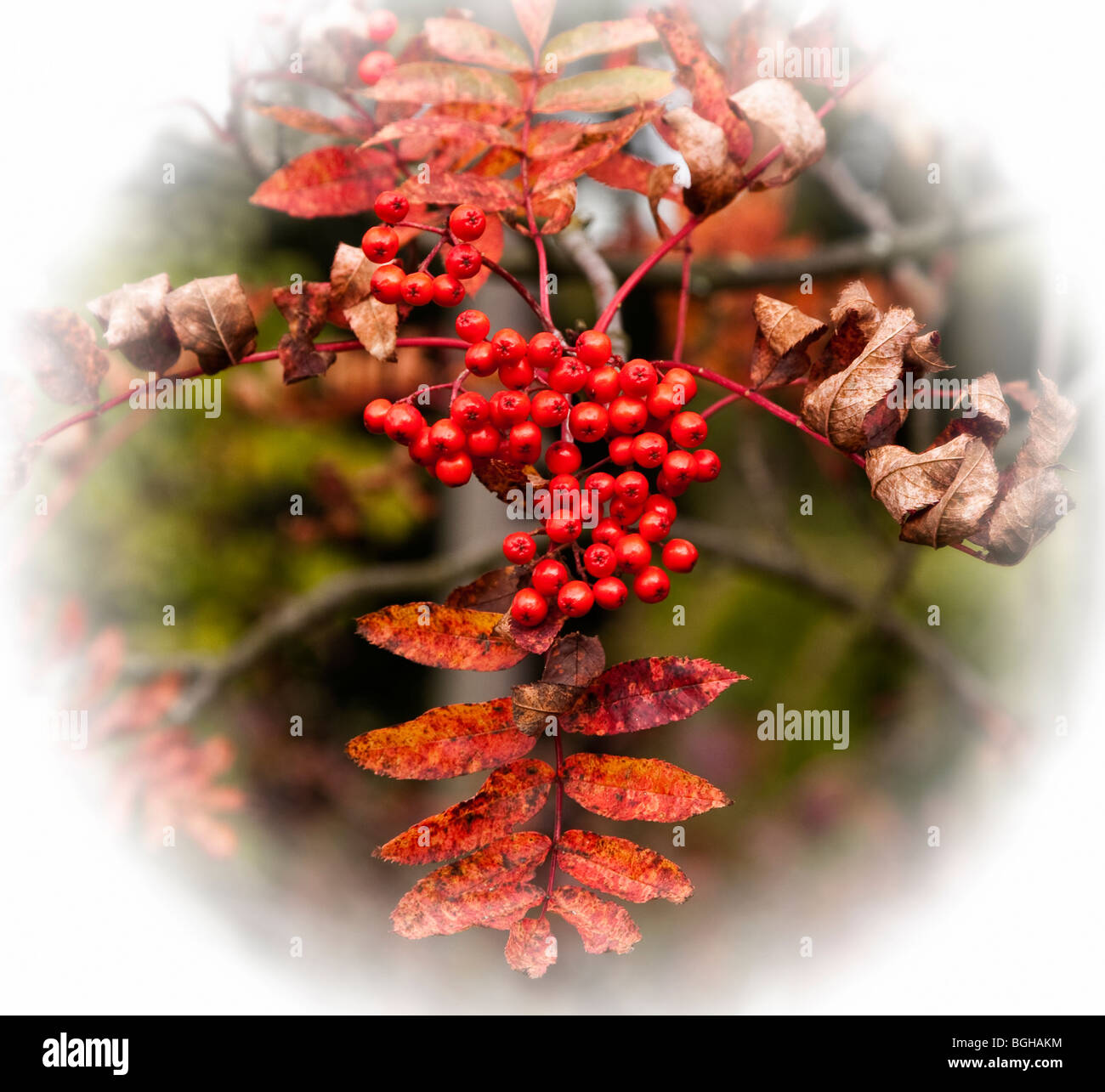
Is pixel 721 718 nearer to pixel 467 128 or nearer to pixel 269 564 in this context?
pixel 269 564

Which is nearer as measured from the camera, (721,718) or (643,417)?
(643,417)

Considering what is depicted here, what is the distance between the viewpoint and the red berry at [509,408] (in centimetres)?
79

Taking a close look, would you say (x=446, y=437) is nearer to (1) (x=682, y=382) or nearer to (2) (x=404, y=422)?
(2) (x=404, y=422)

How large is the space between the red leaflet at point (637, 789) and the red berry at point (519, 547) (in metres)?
0.22

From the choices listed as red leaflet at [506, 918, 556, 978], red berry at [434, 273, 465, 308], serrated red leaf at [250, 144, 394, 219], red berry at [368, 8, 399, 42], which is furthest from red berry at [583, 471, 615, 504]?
red berry at [368, 8, 399, 42]

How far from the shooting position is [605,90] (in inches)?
35.4

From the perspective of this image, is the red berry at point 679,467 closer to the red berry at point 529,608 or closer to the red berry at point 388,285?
the red berry at point 529,608

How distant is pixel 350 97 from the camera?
3.69ft

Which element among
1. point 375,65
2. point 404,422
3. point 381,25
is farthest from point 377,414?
point 381,25

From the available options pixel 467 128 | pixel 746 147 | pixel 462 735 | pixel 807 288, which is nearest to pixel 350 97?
pixel 467 128

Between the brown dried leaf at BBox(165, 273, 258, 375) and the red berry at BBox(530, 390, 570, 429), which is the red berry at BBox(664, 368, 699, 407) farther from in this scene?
the brown dried leaf at BBox(165, 273, 258, 375)

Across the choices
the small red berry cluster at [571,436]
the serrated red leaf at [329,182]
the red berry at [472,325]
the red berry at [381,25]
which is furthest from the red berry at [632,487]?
the red berry at [381,25]

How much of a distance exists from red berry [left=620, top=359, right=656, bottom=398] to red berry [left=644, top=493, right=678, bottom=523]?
11cm

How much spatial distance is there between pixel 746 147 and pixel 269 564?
2930mm
